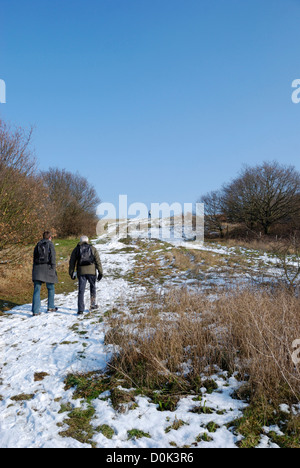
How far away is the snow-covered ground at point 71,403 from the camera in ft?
8.40

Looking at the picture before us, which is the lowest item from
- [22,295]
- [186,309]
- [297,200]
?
[22,295]

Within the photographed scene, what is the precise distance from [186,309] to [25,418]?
10.9ft

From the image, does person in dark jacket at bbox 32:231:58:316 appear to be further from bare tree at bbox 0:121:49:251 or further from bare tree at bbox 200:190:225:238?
bare tree at bbox 200:190:225:238

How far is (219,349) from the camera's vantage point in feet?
12.7

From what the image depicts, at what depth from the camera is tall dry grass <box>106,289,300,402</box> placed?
314 cm

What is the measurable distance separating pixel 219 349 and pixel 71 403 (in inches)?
82.8

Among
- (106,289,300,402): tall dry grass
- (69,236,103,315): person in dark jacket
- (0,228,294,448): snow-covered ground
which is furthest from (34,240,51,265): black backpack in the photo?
(106,289,300,402): tall dry grass

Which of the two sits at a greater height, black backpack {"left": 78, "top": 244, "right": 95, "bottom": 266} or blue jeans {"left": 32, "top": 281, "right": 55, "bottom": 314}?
black backpack {"left": 78, "top": 244, "right": 95, "bottom": 266}

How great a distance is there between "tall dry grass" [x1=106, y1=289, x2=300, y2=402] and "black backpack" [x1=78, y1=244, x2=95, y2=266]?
2.13 metres

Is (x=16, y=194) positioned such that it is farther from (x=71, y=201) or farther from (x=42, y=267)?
(x=71, y=201)

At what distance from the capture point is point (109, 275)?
1248 centimetres
